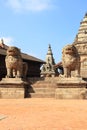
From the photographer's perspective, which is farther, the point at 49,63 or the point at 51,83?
the point at 49,63

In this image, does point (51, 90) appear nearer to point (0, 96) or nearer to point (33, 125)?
point (0, 96)

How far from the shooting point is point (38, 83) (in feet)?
74.4


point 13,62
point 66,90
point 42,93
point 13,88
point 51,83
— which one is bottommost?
point 42,93

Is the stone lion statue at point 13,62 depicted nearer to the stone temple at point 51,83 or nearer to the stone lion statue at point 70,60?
the stone temple at point 51,83

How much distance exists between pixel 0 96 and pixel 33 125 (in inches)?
497

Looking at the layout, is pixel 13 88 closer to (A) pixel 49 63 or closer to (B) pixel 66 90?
(B) pixel 66 90

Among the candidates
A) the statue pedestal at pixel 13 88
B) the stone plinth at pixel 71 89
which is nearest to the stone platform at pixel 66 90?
the stone plinth at pixel 71 89

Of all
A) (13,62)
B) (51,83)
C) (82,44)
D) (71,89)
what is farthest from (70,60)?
(82,44)

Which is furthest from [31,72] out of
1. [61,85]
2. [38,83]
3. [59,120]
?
[59,120]

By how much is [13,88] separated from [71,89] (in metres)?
3.78

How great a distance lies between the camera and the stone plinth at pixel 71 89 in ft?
64.8

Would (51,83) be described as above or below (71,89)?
above

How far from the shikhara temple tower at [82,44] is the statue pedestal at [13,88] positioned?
56.7ft

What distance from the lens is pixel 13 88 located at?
2161 centimetres
